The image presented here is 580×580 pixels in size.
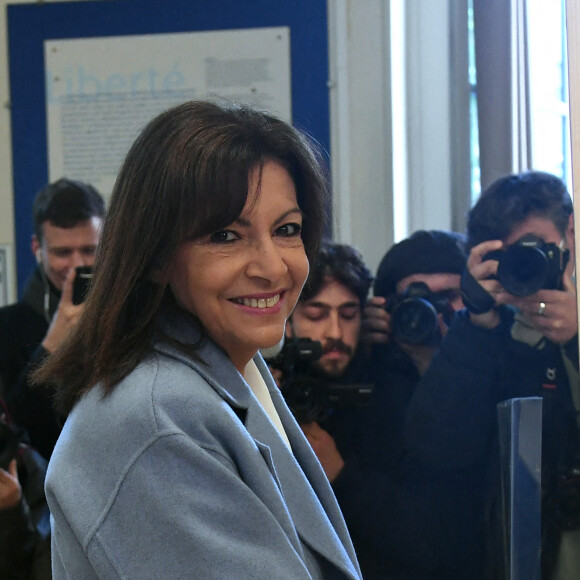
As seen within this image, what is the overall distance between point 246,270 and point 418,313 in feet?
2.92

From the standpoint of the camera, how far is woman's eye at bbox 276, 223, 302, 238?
0.93 m

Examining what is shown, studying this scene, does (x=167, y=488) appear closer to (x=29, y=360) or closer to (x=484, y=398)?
(x=484, y=398)

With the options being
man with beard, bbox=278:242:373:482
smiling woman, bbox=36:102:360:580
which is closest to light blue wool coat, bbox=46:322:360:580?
smiling woman, bbox=36:102:360:580

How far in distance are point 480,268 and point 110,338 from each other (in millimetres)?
931

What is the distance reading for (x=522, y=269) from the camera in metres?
1.53

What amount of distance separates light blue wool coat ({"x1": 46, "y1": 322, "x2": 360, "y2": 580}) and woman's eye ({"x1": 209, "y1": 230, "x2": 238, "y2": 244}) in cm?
12

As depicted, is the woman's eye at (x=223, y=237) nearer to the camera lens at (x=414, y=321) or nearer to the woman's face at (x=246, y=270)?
the woman's face at (x=246, y=270)

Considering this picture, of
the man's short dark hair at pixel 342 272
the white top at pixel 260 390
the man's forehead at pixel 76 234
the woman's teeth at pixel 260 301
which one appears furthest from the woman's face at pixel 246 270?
the man's forehead at pixel 76 234

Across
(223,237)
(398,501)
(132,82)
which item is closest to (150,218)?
(223,237)

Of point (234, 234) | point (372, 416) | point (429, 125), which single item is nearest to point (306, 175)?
point (234, 234)

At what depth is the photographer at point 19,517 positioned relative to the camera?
159 cm

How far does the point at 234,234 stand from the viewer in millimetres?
877

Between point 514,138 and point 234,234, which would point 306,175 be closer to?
point 234,234

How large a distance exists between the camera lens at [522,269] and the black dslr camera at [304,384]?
1.23 ft
